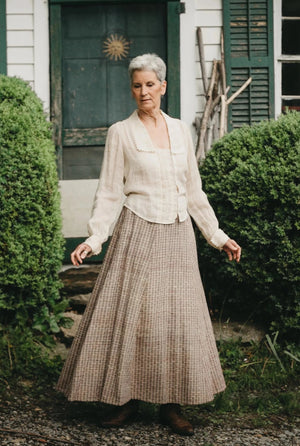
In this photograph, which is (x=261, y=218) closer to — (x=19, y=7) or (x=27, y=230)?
(x=27, y=230)

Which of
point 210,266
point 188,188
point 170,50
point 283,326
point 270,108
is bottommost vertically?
point 283,326

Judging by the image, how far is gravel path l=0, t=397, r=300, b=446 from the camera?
10.8 ft

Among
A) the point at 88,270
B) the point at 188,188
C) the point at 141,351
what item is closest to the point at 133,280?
the point at 141,351

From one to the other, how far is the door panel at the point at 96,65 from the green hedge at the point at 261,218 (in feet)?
6.13

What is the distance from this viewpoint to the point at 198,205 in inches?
140

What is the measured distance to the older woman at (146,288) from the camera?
3256 millimetres

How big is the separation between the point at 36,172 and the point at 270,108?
2.95 m

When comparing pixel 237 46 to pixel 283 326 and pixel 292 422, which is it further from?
pixel 292 422

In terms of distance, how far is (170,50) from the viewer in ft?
20.9

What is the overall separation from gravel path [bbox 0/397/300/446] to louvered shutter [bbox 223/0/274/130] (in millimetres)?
3643

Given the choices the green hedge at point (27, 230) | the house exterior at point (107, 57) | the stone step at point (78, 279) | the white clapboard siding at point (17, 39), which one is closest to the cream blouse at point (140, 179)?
the green hedge at point (27, 230)

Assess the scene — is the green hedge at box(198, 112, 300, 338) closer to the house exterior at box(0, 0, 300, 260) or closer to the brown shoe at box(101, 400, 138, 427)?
the brown shoe at box(101, 400, 138, 427)

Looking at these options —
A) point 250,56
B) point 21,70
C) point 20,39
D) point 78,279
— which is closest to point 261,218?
point 78,279

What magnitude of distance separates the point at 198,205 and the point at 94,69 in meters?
3.38
